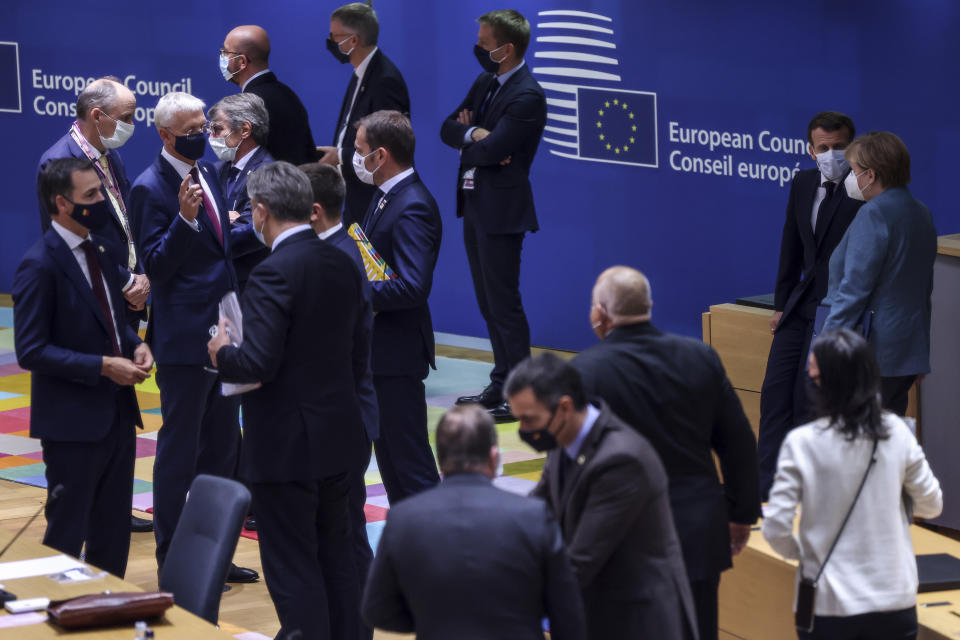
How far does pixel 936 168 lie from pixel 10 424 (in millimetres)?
5408

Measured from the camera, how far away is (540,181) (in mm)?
9812

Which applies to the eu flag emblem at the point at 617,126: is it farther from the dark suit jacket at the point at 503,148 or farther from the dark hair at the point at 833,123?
the dark hair at the point at 833,123

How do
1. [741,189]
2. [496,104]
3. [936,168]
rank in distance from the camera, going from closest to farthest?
[936,168], [496,104], [741,189]

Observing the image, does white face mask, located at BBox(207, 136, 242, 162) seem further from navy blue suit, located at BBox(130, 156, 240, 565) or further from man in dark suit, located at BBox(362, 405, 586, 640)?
man in dark suit, located at BBox(362, 405, 586, 640)

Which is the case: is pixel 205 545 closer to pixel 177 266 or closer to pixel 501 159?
pixel 177 266

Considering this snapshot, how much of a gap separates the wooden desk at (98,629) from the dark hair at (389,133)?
2069 mm

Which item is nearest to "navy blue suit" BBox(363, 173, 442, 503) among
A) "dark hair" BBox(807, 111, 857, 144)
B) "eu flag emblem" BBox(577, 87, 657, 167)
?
"dark hair" BBox(807, 111, 857, 144)

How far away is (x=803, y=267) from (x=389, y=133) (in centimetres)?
220

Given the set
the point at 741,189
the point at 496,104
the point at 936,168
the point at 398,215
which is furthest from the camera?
the point at 741,189

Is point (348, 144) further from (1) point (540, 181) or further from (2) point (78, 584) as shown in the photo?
(2) point (78, 584)

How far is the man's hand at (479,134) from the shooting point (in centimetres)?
802

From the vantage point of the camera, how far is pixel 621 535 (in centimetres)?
355

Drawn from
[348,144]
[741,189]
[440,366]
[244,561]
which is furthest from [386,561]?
[440,366]

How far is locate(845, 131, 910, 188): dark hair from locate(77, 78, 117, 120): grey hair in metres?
3.03
